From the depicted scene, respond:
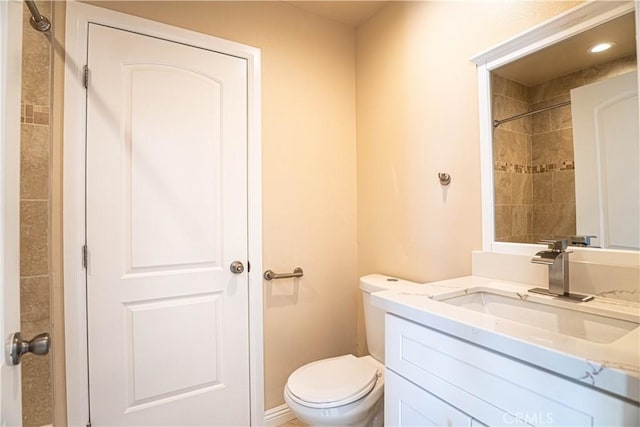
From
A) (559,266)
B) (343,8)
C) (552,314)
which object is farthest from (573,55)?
(343,8)

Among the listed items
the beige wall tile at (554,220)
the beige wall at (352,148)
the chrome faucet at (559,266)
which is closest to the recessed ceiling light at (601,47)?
the beige wall at (352,148)

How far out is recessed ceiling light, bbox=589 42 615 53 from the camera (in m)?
1.00

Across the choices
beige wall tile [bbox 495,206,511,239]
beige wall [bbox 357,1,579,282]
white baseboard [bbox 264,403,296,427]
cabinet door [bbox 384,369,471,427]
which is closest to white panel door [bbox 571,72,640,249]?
beige wall tile [bbox 495,206,511,239]

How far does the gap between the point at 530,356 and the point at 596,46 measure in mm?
1034

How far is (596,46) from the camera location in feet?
3.37

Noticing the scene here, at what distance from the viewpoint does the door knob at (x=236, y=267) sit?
1627 millimetres

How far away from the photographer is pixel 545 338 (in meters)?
0.69

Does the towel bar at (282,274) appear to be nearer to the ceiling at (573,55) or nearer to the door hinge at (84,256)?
the door hinge at (84,256)

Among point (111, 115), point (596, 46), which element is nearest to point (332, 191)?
point (111, 115)

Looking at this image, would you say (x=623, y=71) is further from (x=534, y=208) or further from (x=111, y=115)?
(x=111, y=115)

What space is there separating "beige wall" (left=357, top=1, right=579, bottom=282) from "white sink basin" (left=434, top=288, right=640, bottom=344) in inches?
9.3

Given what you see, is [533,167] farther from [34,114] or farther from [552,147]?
[34,114]

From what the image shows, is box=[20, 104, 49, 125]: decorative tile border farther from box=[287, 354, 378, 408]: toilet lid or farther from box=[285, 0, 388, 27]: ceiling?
box=[287, 354, 378, 408]: toilet lid

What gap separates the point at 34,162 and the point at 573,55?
2033 millimetres
